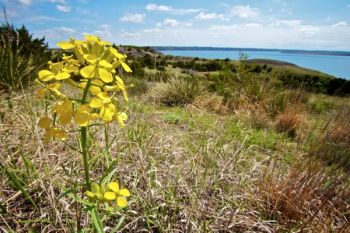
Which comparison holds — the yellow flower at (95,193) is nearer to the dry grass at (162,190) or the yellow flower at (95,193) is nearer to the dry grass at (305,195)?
the dry grass at (162,190)

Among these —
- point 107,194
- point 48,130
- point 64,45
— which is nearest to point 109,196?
point 107,194

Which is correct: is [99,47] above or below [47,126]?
above

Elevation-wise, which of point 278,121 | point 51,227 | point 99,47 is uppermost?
point 99,47

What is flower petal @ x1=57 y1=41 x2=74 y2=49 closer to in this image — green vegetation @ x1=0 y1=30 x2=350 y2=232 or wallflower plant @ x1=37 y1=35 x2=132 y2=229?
wallflower plant @ x1=37 y1=35 x2=132 y2=229

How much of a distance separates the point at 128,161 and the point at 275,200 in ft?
3.96

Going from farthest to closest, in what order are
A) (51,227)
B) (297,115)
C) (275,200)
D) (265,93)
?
(265,93), (297,115), (275,200), (51,227)

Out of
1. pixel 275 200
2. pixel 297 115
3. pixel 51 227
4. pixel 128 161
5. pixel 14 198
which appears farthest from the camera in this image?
pixel 297 115

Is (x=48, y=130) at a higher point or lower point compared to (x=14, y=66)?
higher

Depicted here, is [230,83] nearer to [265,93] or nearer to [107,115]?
[265,93]

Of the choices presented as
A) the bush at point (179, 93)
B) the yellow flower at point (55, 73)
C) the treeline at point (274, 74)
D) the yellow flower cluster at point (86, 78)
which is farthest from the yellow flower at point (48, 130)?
the bush at point (179, 93)

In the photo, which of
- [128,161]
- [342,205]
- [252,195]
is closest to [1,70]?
[128,161]

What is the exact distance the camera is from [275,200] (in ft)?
7.82

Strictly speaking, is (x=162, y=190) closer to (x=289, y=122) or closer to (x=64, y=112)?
(x=64, y=112)

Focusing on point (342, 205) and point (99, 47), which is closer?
point (99, 47)
